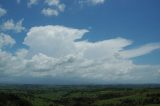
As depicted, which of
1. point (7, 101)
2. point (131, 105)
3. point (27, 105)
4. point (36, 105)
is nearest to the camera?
point (7, 101)

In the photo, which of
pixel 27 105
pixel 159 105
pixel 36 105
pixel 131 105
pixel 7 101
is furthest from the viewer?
pixel 131 105

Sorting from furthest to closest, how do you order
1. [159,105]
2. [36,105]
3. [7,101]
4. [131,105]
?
[131,105], [159,105], [36,105], [7,101]

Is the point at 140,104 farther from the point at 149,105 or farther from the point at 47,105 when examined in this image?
the point at 47,105

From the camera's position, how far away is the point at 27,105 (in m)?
148

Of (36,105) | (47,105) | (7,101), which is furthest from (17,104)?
(47,105)

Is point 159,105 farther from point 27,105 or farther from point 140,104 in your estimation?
point 27,105

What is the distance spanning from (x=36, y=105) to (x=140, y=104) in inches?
3058

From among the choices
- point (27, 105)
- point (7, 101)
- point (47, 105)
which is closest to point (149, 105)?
point (47, 105)

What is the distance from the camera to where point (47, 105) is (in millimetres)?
177875

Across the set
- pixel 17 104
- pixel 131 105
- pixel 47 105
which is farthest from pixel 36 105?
pixel 131 105

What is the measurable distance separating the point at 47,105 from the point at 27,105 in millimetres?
31507

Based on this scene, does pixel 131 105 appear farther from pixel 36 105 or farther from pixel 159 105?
pixel 36 105

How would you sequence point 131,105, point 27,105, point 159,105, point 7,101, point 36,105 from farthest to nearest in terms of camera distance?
point 131,105, point 159,105, point 36,105, point 27,105, point 7,101

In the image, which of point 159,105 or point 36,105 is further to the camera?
point 159,105
